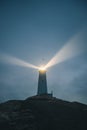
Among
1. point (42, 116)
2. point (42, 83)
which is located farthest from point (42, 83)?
point (42, 116)

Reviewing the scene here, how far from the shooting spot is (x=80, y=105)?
4788 cm

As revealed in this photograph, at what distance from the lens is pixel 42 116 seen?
134 feet

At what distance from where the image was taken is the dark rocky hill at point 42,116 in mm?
37406

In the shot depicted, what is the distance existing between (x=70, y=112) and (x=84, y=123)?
5.08 m

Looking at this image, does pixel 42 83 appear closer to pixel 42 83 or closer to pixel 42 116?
pixel 42 83

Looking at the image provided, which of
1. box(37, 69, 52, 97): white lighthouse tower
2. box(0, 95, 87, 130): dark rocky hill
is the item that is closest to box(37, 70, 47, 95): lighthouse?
box(37, 69, 52, 97): white lighthouse tower

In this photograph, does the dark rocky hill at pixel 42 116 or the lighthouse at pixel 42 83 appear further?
the lighthouse at pixel 42 83

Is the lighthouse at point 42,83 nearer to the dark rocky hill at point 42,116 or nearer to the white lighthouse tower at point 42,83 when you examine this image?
the white lighthouse tower at point 42,83

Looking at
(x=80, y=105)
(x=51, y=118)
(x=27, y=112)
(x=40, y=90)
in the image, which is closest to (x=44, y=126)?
(x=51, y=118)

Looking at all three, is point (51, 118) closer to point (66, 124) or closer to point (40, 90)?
point (66, 124)

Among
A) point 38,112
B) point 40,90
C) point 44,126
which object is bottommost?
point 44,126

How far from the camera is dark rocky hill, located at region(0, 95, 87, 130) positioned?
37.4 metres

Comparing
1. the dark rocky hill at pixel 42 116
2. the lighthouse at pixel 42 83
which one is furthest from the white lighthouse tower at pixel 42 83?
the dark rocky hill at pixel 42 116

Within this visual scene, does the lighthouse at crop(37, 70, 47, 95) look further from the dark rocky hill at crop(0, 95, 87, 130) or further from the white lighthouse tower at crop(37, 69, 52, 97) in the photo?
the dark rocky hill at crop(0, 95, 87, 130)
